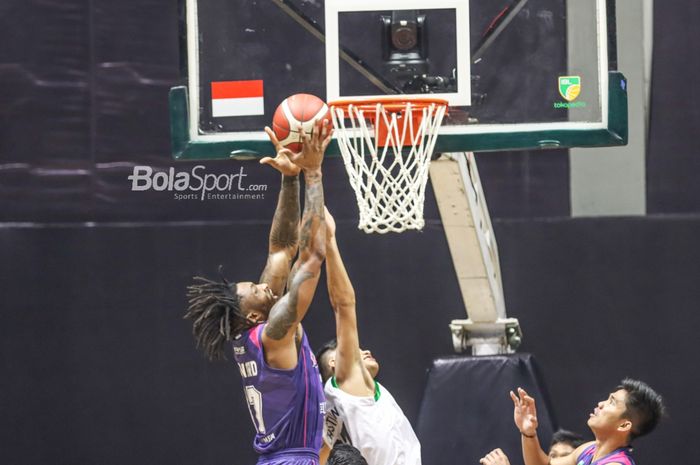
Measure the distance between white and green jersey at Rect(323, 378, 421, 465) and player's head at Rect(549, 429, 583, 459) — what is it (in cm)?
85

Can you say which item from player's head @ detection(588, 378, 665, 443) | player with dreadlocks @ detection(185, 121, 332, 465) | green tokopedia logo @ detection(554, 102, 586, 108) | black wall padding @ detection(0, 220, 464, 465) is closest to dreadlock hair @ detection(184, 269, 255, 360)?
player with dreadlocks @ detection(185, 121, 332, 465)

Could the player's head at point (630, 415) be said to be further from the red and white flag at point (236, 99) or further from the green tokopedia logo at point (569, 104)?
the red and white flag at point (236, 99)

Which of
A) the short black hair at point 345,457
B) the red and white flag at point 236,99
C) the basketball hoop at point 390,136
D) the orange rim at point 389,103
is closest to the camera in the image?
the short black hair at point 345,457

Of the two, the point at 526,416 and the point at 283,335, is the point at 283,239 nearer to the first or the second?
the point at 283,335

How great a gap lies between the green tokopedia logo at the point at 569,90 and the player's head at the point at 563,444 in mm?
1538

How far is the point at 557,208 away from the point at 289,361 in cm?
339

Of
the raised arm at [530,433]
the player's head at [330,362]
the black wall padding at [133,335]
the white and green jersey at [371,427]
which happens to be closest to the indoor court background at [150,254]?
the black wall padding at [133,335]

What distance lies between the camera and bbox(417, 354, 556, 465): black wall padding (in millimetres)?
6035

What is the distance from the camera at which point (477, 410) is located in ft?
20.0

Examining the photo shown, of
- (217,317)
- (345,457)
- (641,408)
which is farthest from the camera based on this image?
(641,408)

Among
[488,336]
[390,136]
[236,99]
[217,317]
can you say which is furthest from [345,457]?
[488,336]

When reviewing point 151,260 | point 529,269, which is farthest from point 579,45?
point 151,260

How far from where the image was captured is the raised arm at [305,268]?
4.23m

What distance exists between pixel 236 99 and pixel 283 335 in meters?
1.59
